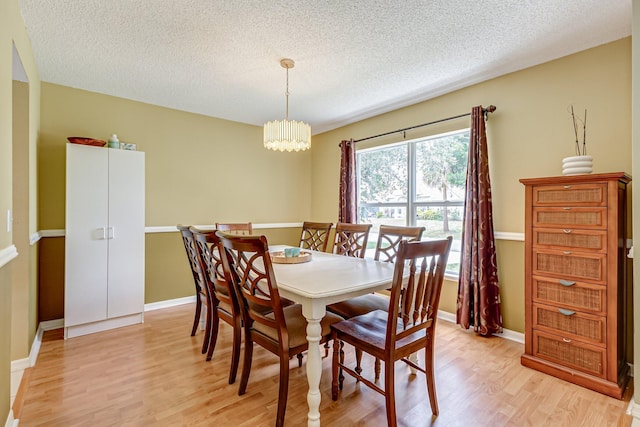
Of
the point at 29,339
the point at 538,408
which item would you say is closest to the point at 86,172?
the point at 29,339

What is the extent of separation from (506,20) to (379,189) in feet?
7.73

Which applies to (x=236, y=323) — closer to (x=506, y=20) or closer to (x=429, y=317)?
(x=429, y=317)

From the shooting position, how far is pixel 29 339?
7.64ft

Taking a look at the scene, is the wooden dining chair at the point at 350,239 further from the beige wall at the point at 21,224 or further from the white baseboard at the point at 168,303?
the beige wall at the point at 21,224

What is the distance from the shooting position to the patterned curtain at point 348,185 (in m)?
4.21

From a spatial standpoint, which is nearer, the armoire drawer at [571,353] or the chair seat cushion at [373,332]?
the chair seat cushion at [373,332]

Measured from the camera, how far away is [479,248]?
279 centimetres

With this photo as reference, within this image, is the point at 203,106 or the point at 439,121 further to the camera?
the point at 203,106

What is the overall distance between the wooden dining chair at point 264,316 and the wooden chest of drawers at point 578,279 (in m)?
1.60

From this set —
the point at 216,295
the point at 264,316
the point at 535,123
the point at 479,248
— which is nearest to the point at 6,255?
the point at 216,295

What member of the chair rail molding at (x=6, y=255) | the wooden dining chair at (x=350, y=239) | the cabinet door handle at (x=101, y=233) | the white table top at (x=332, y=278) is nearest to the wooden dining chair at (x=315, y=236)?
the wooden dining chair at (x=350, y=239)

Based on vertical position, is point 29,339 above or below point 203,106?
below

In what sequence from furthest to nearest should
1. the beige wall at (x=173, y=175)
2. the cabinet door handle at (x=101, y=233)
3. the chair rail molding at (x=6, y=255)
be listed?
the beige wall at (x=173, y=175)
the cabinet door handle at (x=101, y=233)
the chair rail molding at (x=6, y=255)

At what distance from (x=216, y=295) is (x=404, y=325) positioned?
1.46 m
